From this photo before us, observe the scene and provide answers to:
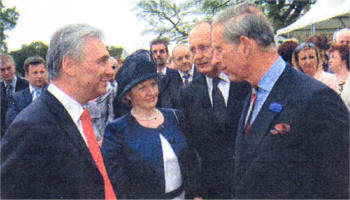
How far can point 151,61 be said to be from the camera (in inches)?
117

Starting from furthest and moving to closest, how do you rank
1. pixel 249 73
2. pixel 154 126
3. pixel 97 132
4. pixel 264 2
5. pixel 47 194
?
pixel 264 2
pixel 97 132
pixel 154 126
pixel 249 73
pixel 47 194

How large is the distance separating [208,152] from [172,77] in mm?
2042

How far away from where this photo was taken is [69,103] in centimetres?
205

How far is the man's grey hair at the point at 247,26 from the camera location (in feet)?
6.63

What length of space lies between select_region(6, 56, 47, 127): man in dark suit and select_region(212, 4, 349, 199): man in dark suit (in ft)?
13.9

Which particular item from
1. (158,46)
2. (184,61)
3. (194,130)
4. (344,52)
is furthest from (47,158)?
(158,46)

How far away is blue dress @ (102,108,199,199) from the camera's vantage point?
2.63 metres

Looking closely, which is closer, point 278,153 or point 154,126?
point 278,153

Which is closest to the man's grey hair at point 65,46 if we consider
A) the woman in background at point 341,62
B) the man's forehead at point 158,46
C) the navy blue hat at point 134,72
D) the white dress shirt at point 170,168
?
the navy blue hat at point 134,72

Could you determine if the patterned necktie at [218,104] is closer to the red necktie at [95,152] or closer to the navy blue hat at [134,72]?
the navy blue hat at [134,72]

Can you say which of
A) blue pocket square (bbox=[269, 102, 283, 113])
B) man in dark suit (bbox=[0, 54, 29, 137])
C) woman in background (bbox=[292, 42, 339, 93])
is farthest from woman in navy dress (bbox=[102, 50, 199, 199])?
man in dark suit (bbox=[0, 54, 29, 137])

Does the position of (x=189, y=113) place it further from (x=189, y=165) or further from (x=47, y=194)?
(x=47, y=194)

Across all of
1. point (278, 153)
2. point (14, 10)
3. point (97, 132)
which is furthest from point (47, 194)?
point (14, 10)

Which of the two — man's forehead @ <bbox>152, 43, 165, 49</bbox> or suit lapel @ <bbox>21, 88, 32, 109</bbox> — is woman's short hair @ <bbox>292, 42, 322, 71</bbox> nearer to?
man's forehead @ <bbox>152, 43, 165, 49</bbox>
